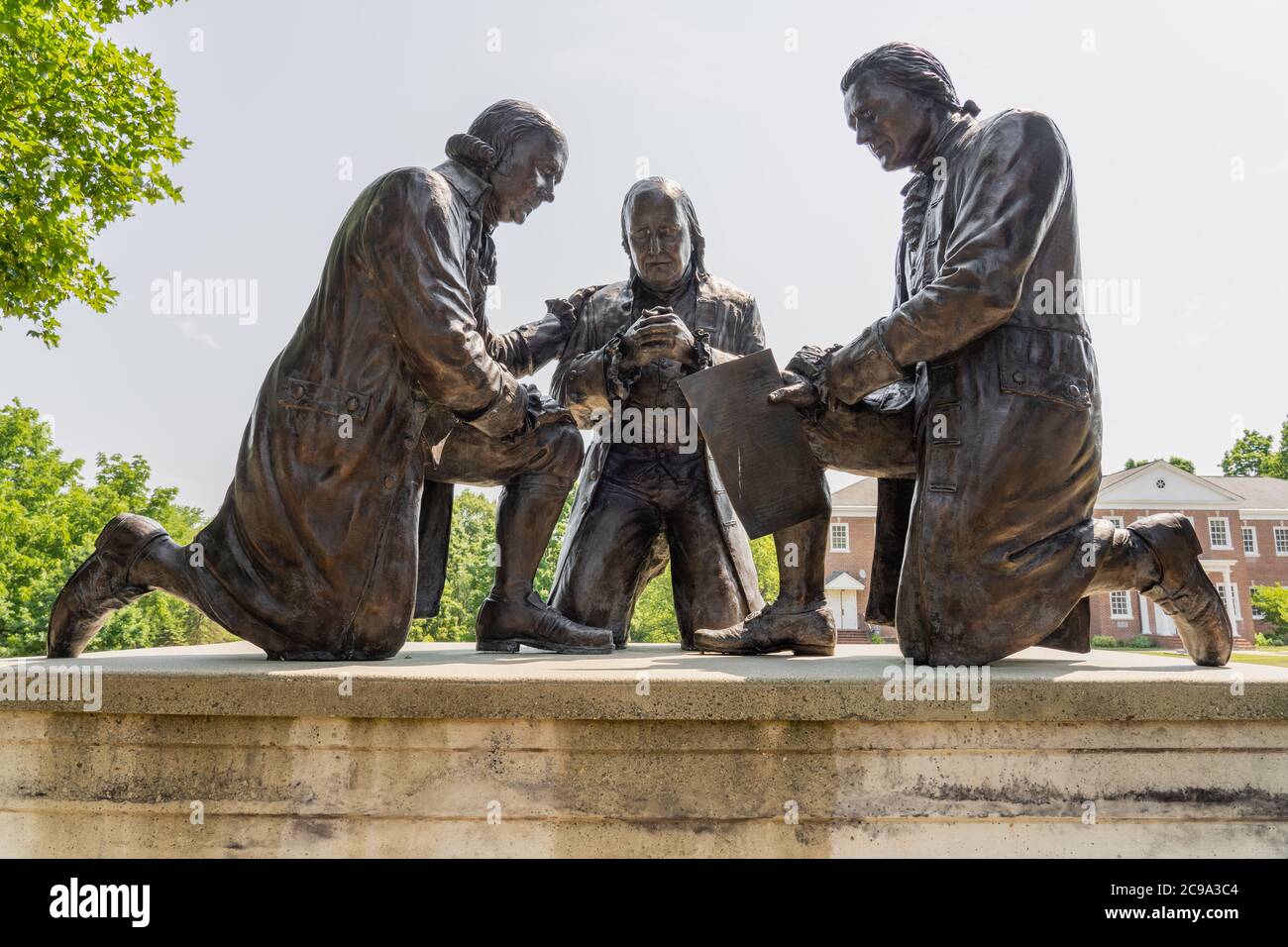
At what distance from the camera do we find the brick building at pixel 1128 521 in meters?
35.5

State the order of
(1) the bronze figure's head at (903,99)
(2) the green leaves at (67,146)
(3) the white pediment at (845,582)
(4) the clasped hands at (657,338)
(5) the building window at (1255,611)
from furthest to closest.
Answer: (5) the building window at (1255,611) < (3) the white pediment at (845,582) < (2) the green leaves at (67,146) < (4) the clasped hands at (657,338) < (1) the bronze figure's head at (903,99)

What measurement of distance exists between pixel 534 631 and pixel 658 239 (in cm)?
207

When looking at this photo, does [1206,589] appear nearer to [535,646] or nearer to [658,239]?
[535,646]

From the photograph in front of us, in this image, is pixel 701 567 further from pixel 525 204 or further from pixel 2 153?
pixel 2 153

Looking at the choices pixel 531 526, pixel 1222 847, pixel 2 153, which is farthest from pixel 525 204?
pixel 2 153

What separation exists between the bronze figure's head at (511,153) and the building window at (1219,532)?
4253 cm

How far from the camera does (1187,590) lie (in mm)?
3344

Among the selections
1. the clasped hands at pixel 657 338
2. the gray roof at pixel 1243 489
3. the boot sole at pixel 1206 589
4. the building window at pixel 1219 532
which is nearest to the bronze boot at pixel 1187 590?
the boot sole at pixel 1206 589

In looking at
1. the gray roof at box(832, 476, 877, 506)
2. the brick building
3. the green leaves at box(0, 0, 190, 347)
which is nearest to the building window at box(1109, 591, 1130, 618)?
the brick building

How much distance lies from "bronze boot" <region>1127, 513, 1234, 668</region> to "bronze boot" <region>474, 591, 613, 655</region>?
7.29ft

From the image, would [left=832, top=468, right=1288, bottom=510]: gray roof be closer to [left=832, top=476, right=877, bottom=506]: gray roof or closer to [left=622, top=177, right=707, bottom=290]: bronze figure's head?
[left=832, top=476, right=877, bottom=506]: gray roof

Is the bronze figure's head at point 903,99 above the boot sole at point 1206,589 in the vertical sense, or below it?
above

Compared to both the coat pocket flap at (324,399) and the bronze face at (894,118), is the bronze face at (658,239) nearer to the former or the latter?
the bronze face at (894,118)

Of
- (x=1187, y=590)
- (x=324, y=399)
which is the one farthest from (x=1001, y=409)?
(x=324, y=399)
